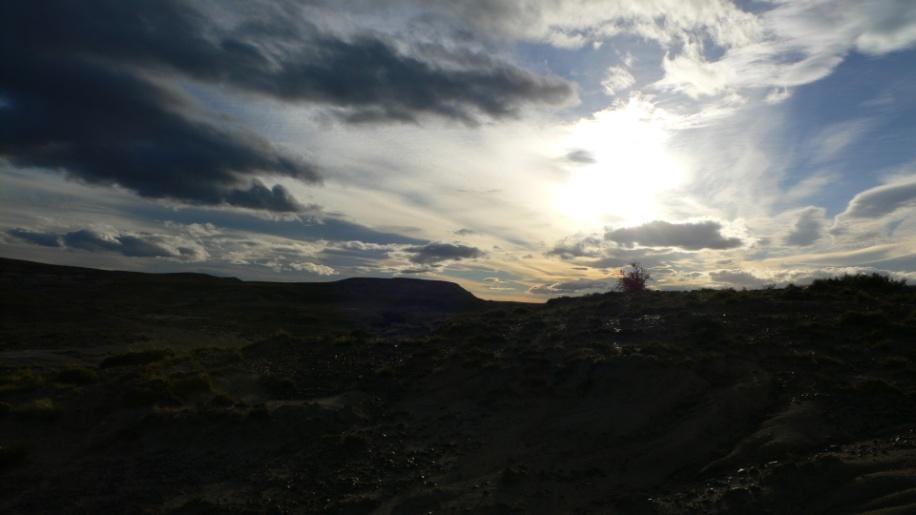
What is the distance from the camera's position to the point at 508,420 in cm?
1413

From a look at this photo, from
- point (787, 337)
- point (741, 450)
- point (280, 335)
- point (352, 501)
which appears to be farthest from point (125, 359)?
point (787, 337)

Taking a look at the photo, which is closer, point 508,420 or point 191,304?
point 508,420

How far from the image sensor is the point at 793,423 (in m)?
11.7

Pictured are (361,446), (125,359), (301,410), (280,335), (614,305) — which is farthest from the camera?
(614,305)

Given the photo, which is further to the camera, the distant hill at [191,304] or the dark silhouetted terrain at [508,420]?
the distant hill at [191,304]

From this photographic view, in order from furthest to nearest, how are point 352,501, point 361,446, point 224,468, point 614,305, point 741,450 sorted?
point 614,305 → point 361,446 → point 224,468 → point 741,450 → point 352,501

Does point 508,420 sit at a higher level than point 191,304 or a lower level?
lower

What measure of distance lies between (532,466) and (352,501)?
146 inches

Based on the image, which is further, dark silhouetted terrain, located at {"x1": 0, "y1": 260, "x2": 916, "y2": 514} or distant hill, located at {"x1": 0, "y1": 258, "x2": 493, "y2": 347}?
distant hill, located at {"x1": 0, "y1": 258, "x2": 493, "y2": 347}

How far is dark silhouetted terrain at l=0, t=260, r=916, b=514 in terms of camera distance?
32.6ft

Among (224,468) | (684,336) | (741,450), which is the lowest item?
(224,468)

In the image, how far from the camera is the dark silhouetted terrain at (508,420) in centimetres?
994

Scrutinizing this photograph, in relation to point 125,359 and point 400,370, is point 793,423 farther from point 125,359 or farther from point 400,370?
point 125,359

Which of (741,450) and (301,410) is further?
(301,410)
